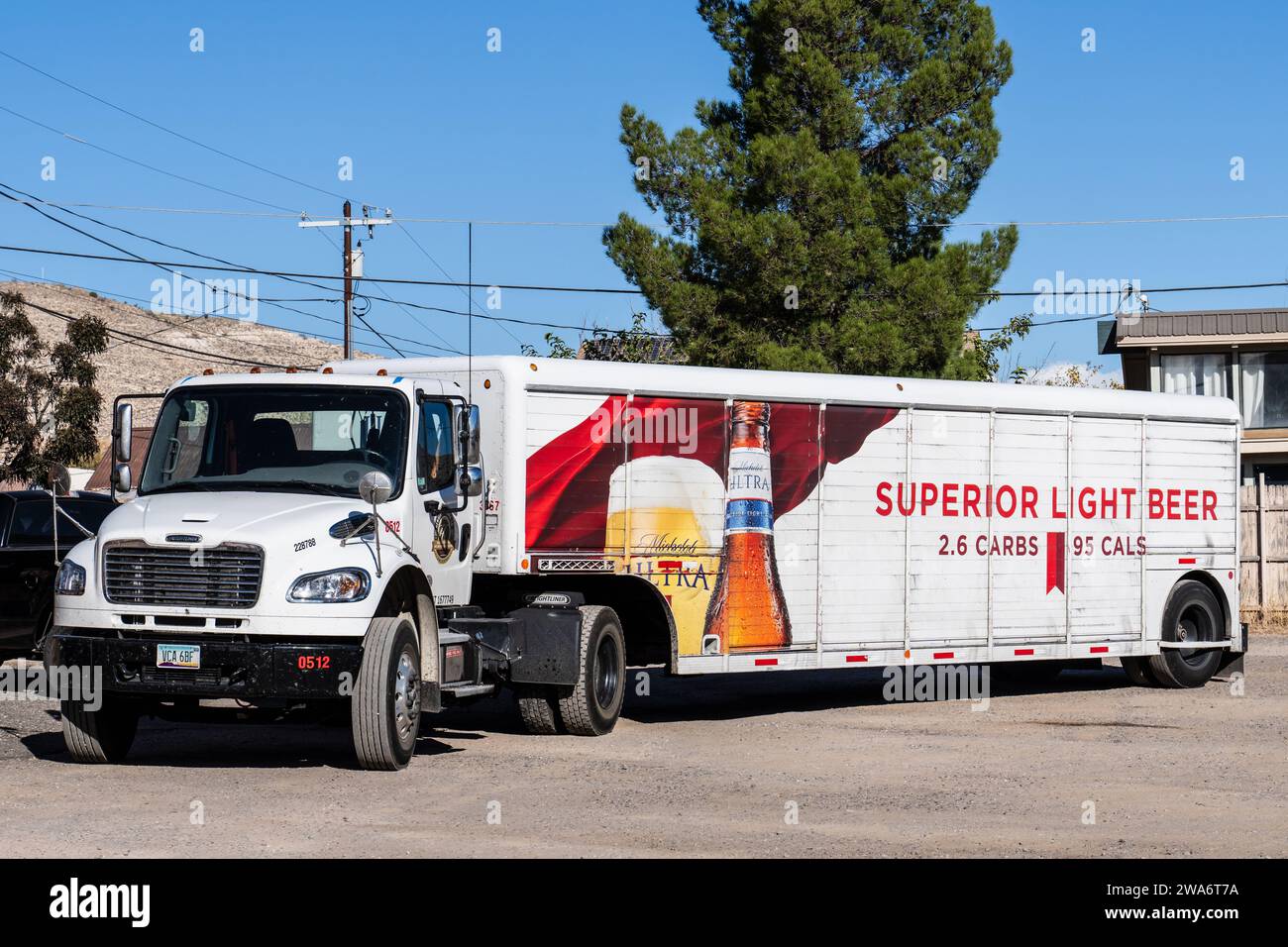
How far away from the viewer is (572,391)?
14.6m

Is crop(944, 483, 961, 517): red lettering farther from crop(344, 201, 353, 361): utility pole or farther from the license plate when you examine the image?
crop(344, 201, 353, 361): utility pole

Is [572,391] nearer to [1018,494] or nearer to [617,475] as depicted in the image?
[617,475]

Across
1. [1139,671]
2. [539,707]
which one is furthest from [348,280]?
[539,707]

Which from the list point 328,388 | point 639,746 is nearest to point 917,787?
point 639,746

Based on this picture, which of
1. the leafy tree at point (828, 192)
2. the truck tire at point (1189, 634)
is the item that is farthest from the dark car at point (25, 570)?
the leafy tree at point (828, 192)

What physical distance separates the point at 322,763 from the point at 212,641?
144 centimetres

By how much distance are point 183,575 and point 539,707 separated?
3.96 meters

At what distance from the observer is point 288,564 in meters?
11.4

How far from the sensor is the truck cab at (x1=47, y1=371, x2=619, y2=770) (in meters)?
11.4

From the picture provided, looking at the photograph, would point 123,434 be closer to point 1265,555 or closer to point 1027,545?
point 1027,545

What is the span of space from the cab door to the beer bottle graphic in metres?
2.60

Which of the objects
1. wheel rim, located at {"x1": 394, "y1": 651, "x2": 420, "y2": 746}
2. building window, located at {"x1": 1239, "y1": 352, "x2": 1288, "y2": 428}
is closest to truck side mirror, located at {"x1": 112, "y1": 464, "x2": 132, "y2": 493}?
wheel rim, located at {"x1": 394, "y1": 651, "x2": 420, "y2": 746}

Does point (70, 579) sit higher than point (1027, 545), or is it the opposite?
point (1027, 545)

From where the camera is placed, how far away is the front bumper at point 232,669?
37.2 ft
